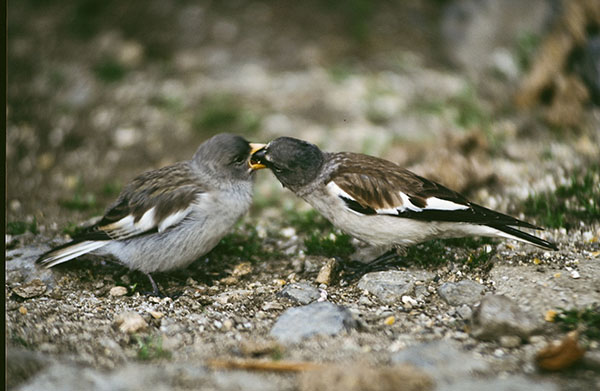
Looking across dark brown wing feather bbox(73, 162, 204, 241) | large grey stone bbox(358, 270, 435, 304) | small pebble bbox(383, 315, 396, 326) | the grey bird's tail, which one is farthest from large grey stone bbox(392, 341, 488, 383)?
the grey bird's tail

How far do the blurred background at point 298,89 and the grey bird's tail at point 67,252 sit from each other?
1.14m

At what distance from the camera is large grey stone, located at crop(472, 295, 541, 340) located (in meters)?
3.33

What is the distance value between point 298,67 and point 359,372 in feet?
22.2

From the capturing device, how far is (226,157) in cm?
463

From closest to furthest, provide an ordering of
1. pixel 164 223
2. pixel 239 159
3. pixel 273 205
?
pixel 164 223 → pixel 239 159 → pixel 273 205

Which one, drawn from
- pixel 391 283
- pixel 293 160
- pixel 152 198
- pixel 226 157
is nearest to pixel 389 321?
pixel 391 283

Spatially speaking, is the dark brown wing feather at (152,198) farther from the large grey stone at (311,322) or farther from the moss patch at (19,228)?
the large grey stone at (311,322)

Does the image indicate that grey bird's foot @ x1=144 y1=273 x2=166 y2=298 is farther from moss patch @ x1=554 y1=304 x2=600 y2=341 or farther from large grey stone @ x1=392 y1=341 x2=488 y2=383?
moss patch @ x1=554 y1=304 x2=600 y2=341

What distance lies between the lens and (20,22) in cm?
990

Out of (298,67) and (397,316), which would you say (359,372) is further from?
(298,67)

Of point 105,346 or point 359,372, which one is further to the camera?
point 105,346

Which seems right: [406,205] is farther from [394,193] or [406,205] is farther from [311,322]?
[311,322]

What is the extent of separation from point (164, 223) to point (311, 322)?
4.78 ft

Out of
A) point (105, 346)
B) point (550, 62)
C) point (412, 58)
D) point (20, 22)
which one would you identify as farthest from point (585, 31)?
point (20, 22)
